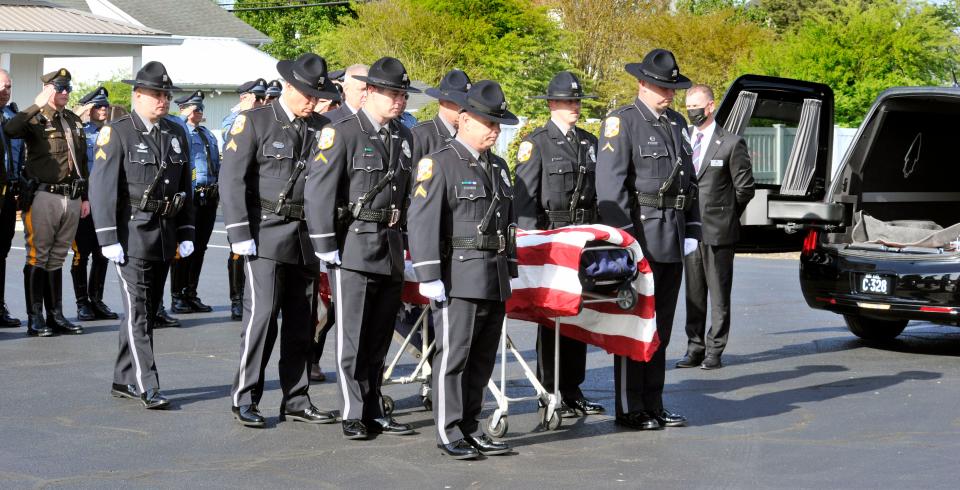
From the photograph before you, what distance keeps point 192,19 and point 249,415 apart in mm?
54068

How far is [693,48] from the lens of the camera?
46844 millimetres

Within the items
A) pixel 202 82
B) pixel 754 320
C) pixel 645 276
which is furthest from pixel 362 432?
pixel 202 82

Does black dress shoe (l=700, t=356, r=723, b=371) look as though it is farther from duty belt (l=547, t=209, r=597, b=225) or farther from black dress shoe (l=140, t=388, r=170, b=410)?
black dress shoe (l=140, t=388, r=170, b=410)

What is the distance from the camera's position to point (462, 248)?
23.8 feet

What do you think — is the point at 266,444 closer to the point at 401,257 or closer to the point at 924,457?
the point at 401,257

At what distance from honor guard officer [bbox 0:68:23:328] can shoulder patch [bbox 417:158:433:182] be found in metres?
5.63

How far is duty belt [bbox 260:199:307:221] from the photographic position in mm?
8016

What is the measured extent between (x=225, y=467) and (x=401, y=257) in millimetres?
1608

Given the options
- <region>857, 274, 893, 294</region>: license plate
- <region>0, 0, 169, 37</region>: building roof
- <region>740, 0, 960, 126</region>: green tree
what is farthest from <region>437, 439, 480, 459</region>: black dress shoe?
<region>740, 0, 960, 126</region>: green tree

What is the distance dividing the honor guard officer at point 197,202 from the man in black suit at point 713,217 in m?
5.03

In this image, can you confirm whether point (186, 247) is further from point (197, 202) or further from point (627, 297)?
point (197, 202)

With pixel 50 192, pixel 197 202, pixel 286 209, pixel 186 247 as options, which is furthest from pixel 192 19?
pixel 286 209

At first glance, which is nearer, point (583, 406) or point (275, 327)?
point (275, 327)

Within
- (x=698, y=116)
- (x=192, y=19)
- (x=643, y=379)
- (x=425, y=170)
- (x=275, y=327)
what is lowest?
(x=643, y=379)
